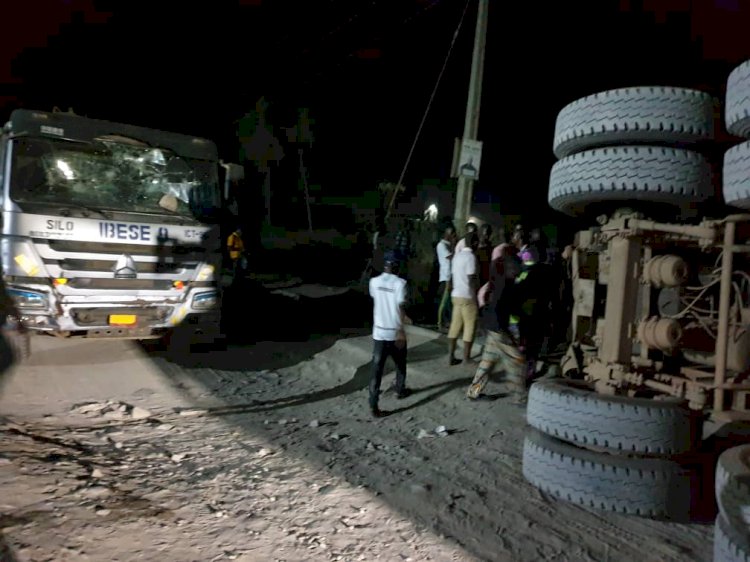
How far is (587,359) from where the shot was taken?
A: 4.82m

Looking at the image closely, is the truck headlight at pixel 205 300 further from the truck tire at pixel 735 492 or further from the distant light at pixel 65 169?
the truck tire at pixel 735 492

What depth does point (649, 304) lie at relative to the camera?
4215 millimetres

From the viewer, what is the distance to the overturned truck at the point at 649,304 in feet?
11.5

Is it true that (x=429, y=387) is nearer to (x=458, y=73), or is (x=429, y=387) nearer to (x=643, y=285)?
(x=643, y=285)

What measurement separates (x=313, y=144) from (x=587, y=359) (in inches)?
825

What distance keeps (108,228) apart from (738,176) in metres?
6.38

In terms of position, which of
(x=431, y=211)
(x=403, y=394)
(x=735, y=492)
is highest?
(x=431, y=211)

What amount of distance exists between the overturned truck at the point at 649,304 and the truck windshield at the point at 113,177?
5.08m

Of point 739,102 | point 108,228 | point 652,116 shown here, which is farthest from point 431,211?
point 739,102

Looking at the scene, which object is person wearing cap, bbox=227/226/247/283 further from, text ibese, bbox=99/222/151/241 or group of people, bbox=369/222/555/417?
group of people, bbox=369/222/555/417

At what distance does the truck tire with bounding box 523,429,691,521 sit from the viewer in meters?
3.53

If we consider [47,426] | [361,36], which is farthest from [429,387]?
[361,36]

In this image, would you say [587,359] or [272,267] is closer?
[587,359]

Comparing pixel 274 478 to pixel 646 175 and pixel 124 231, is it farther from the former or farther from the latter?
pixel 124 231
